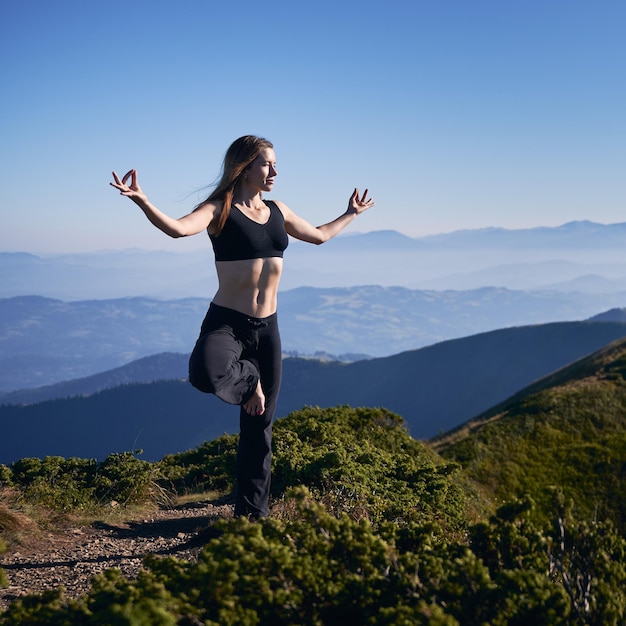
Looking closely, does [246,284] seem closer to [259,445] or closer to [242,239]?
[242,239]

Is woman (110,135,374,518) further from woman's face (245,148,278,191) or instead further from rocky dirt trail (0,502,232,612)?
rocky dirt trail (0,502,232,612)

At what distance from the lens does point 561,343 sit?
184875 millimetres

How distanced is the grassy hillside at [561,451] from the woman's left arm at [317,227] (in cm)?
854

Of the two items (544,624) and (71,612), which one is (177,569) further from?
(544,624)

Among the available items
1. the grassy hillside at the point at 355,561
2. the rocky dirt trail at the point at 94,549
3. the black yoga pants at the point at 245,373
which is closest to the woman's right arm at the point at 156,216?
the black yoga pants at the point at 245,373

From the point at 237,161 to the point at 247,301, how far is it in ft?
4.25

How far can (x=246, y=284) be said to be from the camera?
5.71 metres

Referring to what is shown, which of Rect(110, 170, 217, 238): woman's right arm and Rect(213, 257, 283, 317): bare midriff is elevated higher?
Rect(110, 170, 217, 238): woman's right arm

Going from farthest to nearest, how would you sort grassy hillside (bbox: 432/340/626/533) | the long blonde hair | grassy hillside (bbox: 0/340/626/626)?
grassy hillside (bbox: 432/340/626/533), the long blonde hair, grassy hillside (bbox: 0/340/626/626)

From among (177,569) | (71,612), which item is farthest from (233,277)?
(71,612)

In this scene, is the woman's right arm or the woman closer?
the woman's right arm

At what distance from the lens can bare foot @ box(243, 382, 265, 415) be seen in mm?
5812

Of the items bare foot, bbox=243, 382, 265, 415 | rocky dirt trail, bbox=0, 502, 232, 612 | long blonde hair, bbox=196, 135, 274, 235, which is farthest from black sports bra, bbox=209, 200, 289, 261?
rocky dirt trail, bbox=0, 502, 232, 612

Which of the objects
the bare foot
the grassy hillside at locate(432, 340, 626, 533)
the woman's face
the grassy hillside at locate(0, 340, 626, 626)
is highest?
the woman's face
